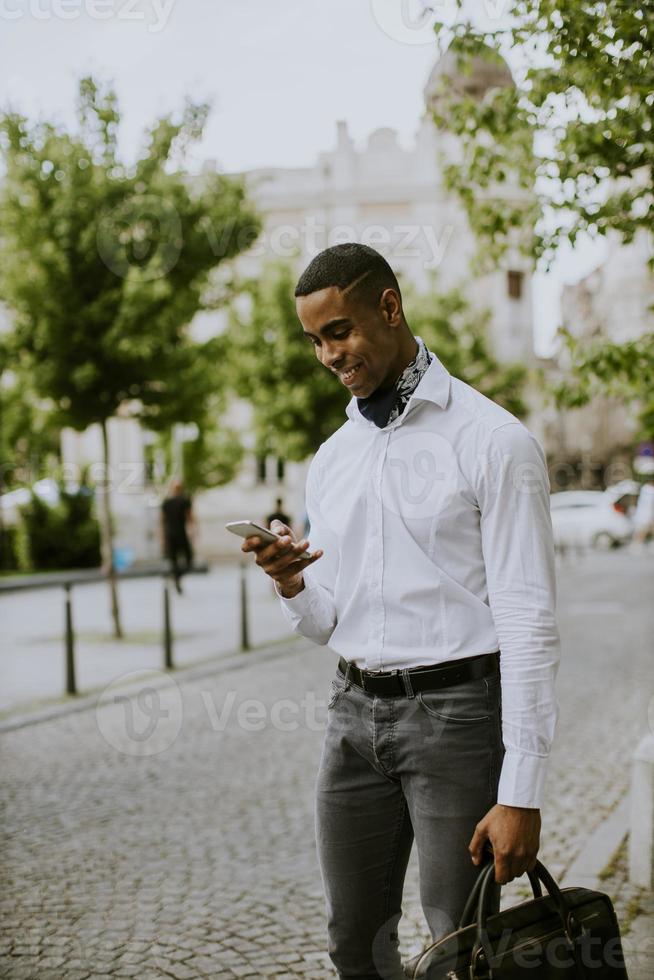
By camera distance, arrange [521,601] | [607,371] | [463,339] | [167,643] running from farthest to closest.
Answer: [463,339]
[167,643]
[607,371]
[521,601]

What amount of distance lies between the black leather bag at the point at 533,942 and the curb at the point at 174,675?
6395 millimetres

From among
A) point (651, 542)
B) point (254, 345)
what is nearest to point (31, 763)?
point (254, 345)

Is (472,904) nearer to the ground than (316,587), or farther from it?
nearer to the ground

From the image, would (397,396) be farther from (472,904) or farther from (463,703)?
(472,904)

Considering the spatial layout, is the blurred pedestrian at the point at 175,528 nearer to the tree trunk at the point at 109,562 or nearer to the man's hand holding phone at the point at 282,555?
the tree trunk at the point at 109,562

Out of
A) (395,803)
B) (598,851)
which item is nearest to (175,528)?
(598,851)

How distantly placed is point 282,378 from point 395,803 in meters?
21.5

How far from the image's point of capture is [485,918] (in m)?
1.99

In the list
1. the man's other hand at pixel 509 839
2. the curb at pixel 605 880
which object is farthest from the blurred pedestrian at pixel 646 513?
the man's other hand at pixel 509 839

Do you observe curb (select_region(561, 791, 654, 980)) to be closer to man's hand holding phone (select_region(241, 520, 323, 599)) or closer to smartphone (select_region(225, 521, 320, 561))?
man's hand holding phone (select_region(241, 520, 323, 599))

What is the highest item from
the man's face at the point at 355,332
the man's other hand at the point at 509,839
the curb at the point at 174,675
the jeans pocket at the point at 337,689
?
the man's face at the point at 355,332

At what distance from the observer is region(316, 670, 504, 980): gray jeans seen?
2188 millimetres

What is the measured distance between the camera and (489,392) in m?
31.5

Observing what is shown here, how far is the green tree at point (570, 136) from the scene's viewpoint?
3.93m
